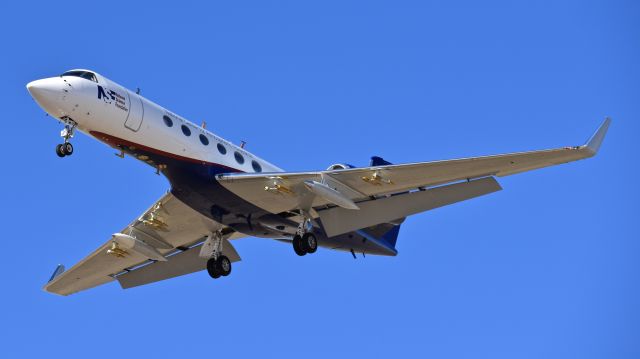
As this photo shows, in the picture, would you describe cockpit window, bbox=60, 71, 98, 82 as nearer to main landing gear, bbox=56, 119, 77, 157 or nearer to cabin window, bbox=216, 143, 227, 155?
main landing gear, bbox=56, 119, 77, 157

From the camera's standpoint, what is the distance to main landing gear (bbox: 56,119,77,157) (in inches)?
1260

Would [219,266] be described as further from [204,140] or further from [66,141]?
[66,141]

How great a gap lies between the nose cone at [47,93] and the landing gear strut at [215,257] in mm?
8980

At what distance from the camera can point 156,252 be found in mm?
38812

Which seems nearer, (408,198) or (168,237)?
(408,198)

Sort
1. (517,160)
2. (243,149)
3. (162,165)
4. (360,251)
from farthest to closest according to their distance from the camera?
(360,251), (243,149), (162,165), (517,160)

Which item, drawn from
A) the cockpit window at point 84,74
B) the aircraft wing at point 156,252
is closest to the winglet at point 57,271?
the aircraft wing at point 156,252

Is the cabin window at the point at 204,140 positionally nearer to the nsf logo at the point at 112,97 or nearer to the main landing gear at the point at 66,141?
the nsf logo at the point at 112,97

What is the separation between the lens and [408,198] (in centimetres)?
3497

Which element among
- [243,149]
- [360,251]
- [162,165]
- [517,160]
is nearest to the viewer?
[517,160]

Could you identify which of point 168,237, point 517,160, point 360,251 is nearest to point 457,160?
point 517,160

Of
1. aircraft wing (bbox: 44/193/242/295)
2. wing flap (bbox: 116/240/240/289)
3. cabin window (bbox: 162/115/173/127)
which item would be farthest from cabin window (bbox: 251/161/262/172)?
cabin window (bbox: 162/115/173/127)

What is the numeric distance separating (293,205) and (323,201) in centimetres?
110

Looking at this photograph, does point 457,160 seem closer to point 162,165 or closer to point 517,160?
point 517,160
